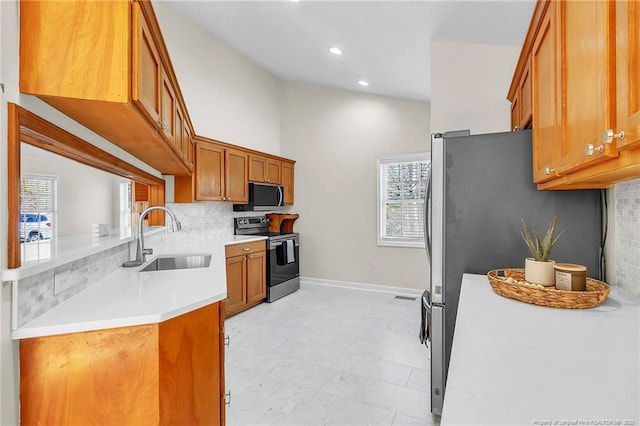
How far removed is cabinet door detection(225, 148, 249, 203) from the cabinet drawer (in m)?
0.62

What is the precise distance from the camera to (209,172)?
12.6ft

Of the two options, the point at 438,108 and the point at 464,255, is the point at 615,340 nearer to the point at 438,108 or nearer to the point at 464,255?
the point at 464,255

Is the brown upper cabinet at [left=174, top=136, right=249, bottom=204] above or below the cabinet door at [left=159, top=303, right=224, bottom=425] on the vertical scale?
above

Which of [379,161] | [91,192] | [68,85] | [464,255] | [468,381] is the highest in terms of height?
[379,161]

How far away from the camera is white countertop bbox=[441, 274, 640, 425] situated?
1.94ft

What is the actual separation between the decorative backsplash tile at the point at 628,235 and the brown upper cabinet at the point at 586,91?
0.54ft

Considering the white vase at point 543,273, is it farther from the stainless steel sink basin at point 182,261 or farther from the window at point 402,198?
the window at point 402,198

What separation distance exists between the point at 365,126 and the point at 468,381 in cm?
468

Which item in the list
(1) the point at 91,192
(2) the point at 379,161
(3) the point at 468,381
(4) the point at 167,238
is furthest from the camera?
(2) the point at 379,161

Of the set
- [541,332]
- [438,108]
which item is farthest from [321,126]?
[541,332]

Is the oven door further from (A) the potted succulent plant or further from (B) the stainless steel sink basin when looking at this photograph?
(A) the potted succulent plant

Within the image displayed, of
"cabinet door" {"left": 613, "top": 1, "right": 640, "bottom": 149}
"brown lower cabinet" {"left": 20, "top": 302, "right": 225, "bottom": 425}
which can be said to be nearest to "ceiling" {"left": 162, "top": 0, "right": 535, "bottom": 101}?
"cabinet door" {"left": 613, "top": 1, "right": 640, "bottom": 149}

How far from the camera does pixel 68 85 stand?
1112 mm

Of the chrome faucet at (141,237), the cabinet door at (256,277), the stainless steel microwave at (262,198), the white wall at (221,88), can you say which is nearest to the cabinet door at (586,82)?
the chrome faucet at (141,237)
